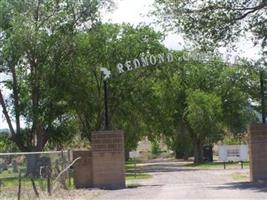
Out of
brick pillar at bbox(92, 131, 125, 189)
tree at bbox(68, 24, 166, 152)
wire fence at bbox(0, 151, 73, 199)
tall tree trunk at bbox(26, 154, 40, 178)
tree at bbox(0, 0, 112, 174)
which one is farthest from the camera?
tree at bbox(68, 24, 166, 152)

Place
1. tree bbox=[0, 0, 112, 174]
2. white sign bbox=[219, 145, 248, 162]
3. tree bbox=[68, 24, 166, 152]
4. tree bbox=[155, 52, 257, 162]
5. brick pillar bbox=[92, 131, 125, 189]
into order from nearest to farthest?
brick pillar bbox=[92, 131, 125, 189]
tree bbox=[0, 0, 112, 174]
tree bbox=[68, 24, 166, 152]
white sign bbox=[219, 145, 248, 162]
tree bbox=[155, 52, 257, 162]

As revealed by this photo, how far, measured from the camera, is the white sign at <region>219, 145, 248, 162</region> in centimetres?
5203

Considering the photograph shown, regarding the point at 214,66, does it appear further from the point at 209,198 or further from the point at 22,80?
the point at 209,198

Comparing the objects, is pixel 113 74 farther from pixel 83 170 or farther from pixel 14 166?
pixel 14 166

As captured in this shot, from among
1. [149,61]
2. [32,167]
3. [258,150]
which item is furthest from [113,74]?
[32,167]

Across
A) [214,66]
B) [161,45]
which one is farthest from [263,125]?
[214,66]

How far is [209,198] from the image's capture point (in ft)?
63.5

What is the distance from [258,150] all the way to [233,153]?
1171 inches

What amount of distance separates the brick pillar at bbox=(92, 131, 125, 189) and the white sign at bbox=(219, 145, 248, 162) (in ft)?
85.8

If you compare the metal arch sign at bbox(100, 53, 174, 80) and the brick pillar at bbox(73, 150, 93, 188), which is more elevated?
the metal arch sign at bbox(100, 53, 174, 80)

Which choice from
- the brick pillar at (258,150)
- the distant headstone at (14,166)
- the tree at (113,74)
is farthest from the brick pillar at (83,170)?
the tree at (113,74)

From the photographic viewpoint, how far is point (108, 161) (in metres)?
26.5

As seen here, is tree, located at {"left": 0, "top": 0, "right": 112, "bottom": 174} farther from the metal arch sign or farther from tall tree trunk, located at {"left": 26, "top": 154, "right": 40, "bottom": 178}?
tall tree trunk, located at {"left": 26, "top": 154, "right": 40, "bottom": 178}

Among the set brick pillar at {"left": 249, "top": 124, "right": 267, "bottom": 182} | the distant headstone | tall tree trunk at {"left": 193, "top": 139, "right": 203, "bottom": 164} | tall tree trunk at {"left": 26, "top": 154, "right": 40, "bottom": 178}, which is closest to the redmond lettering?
brick pillar at {"left": 249, "top": 124, "right": 267, "bottom": 182}
